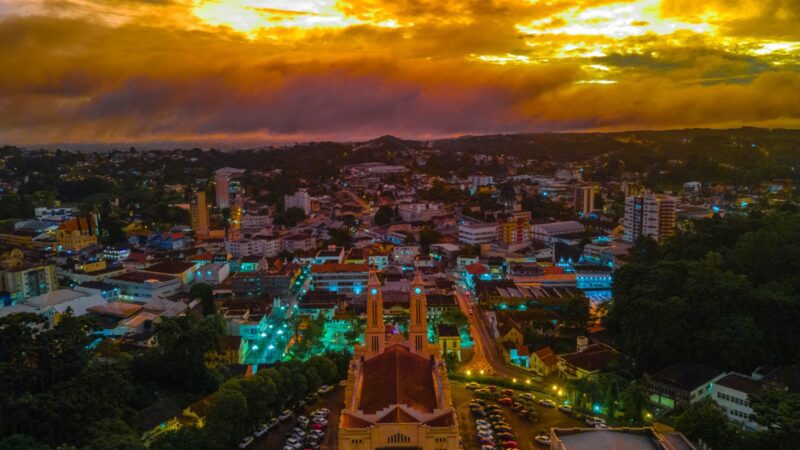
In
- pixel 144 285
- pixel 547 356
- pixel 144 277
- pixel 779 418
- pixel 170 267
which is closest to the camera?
pixel 779 418

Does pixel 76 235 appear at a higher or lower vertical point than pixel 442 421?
lower

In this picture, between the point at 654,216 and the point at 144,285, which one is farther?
the point at 654,216

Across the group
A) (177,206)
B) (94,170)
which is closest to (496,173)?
(177,206)

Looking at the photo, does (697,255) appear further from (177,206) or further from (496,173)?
(496,173)

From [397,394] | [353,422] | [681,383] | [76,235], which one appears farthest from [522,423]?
[76,235]

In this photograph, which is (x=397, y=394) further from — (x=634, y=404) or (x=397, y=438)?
(x=634, y=404)

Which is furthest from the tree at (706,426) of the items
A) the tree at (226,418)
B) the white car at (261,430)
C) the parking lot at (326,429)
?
the tree at (226,418)

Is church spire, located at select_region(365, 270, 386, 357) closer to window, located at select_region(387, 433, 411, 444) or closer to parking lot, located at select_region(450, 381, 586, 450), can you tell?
parking lot, located at select_region(450, 381, 586, 450)

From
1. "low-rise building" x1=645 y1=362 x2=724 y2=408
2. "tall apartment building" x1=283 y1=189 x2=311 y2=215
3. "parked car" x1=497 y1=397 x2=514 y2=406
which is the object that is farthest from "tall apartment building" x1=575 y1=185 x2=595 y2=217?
"parked car" x1=497 y1=397 x2=514 y2=406
